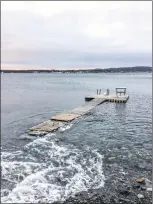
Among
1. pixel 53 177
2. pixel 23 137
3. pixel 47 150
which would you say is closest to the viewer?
pixel 53 177

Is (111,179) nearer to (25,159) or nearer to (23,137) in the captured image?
(25,159)

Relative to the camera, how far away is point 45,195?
13867 millimetres

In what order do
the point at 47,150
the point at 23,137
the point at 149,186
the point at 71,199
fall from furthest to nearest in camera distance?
1. the point at 23,137
2. the point at 47,150
3. the point at 149,186
4. the point at 71,199

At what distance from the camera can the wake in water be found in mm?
13914

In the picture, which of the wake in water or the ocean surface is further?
the ocean surface

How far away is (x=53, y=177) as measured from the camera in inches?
627

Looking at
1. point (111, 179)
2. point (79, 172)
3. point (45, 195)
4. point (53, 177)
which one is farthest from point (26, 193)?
point (111, 179)

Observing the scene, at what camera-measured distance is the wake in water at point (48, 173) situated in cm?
1391

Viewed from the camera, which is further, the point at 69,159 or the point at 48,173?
the point at 69,159

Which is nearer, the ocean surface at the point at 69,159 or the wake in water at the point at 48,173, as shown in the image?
the wake in water at the point at 48,173

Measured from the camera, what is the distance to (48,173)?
53.8ft

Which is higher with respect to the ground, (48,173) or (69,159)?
(69,159)

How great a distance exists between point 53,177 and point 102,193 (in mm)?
3422

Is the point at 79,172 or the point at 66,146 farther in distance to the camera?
the point at 66,146
